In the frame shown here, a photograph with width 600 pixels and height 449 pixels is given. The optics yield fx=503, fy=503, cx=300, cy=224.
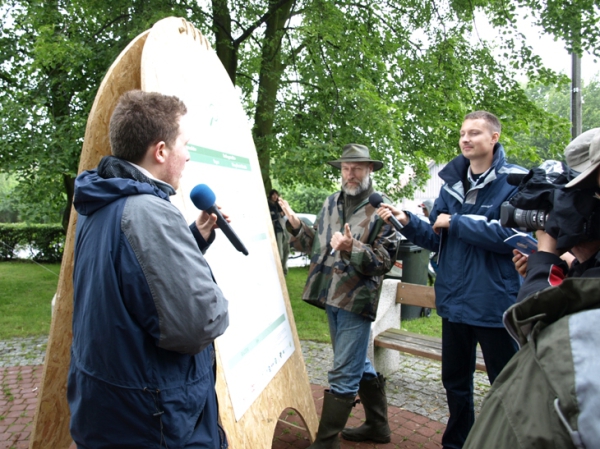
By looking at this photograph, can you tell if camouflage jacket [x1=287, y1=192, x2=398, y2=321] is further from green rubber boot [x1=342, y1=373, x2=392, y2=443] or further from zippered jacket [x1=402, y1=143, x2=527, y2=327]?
green rubber boot [x1=342, y1=373, x2=392, y2=443]

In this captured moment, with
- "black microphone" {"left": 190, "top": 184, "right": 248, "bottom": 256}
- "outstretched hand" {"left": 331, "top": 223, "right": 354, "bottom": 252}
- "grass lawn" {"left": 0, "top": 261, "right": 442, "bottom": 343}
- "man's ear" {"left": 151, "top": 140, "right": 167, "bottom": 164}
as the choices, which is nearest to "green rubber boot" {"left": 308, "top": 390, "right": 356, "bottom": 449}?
"outstretched hand" {"left": 331, "top": 223, "right": 354, "bottom": 252}

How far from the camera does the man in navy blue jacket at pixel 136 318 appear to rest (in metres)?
1.78

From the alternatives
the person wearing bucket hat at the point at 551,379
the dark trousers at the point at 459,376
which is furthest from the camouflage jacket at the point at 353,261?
the person wearing bucket hat at the point at 551,379

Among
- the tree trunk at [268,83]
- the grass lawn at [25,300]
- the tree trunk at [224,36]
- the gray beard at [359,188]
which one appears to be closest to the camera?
the gray beard at [359,188]

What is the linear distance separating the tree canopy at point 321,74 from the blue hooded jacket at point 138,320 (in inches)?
227

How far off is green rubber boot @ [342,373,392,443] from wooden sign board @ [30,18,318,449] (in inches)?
26.4

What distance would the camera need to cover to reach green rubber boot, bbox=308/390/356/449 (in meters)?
3.47

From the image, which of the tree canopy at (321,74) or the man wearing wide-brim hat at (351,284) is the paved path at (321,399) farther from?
the tree canopy at (321,74)

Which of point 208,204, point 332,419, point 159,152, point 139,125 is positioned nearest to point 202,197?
point 208,204

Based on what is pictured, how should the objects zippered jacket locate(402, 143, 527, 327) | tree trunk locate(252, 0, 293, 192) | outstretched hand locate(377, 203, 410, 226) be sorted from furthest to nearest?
1. tree trunk locate(252, 0, 293, 192)
2. outstretched hand locate(377, 203, 410, 226)
3. zippered jacket locate(402, 143, 527, 327)

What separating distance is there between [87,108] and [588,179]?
27.9ft

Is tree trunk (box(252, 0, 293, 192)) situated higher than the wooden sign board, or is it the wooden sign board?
tree trunk (box(252, 0, 293, 192))

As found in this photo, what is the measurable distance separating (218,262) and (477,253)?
1.60 metres

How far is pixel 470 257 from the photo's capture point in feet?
10.5
